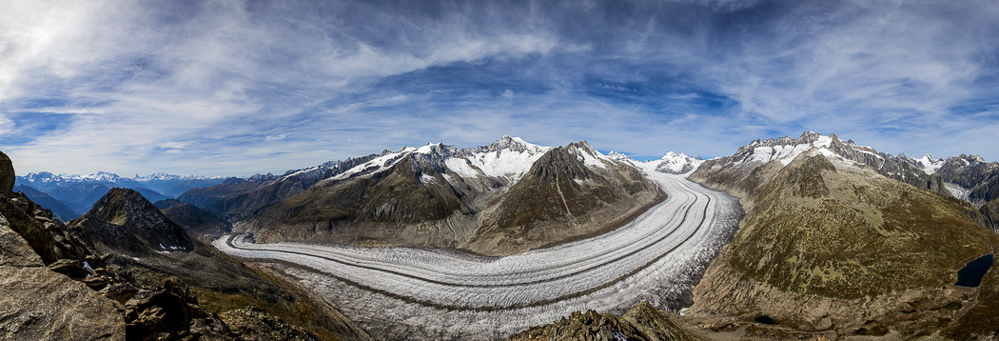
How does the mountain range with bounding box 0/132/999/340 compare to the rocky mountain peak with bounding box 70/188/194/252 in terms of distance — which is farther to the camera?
the rocky mountain peak with bounding box 70/188/194/252

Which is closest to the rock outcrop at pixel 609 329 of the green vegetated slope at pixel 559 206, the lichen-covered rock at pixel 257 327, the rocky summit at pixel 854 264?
the rocky summit at pixel 854 264

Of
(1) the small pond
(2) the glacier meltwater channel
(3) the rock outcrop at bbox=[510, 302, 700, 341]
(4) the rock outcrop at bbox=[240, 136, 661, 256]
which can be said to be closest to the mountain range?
(3) the rock outcrop at bbox=[510, 302, 700, 341]

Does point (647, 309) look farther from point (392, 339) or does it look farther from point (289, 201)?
point (289, 201)

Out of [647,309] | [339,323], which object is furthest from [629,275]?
[339,323]

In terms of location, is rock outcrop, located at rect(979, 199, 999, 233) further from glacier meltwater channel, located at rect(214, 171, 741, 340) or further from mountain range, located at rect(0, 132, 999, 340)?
glacier meltwater channel, located at rect(214, 171, 741, 340)

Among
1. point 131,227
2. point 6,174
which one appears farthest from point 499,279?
point 131,227

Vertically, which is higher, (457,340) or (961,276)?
(961,276)
